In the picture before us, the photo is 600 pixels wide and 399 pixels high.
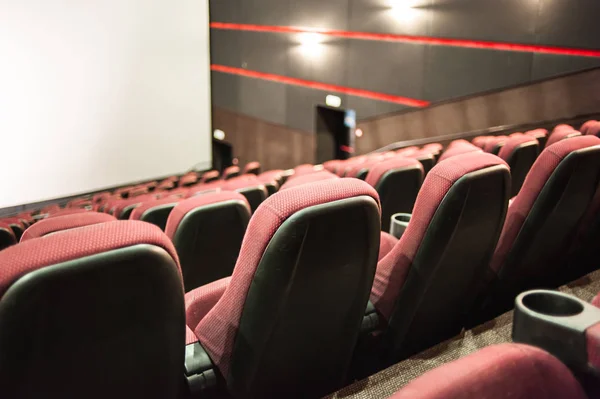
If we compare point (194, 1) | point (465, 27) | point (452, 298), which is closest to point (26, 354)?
point (452, 298)

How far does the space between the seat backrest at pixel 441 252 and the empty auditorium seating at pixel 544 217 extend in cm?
9

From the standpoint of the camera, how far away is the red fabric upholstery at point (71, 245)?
352mm

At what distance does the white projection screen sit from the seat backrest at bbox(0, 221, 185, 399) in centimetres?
309

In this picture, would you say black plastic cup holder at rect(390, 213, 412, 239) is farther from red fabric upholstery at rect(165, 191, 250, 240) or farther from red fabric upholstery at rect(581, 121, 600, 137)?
red fabric upholstery at rect(581, 121, 600, 137)

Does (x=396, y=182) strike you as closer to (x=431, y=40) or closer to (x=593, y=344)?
(x=593, y=344)

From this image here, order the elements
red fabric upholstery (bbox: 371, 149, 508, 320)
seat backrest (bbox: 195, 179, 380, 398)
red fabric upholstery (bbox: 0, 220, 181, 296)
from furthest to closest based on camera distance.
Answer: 1. red fabric upholstery (bbox: 371, 149, 508, 320)
2. seat backrest (bbox: 195, 179, 380, 398)
3. red fabric upholstery (bbox: 0, 220, 181, 296)

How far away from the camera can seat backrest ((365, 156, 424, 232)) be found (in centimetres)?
100

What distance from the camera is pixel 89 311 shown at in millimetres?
383

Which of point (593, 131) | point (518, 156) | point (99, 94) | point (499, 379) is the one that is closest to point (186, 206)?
point (499, 379)

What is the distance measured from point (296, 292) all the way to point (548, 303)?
23cm

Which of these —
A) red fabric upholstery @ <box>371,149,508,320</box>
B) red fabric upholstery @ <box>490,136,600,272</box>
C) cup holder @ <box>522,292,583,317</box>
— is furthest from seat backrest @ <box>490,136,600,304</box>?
cup holder @ <box>522,292,583,317</box>

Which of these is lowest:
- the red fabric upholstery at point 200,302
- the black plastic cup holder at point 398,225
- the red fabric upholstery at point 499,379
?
the red fabric upholstery at point 200,302

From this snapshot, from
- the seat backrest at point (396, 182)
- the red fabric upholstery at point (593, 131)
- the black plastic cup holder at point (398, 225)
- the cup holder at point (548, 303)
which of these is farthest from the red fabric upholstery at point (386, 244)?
the red fabric upholstery at point (593, 131)

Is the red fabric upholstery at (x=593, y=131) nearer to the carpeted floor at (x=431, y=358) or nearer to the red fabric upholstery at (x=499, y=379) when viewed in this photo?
the carpeted floor at (x=431, y=358)
